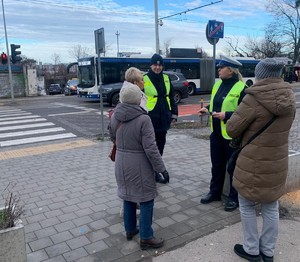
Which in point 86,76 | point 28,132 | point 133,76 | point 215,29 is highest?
point 215,29

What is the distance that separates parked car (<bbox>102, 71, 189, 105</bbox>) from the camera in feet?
55.5

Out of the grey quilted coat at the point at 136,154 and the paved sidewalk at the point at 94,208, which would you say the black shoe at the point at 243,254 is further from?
the grey quilted coat at the point at 136,154

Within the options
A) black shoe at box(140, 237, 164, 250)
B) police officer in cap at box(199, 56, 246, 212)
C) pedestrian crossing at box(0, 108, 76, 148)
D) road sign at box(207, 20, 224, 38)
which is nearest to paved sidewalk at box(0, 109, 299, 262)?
black shoe at box(140, 237, 164, 250)

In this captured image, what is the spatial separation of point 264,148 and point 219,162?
151 centimetres

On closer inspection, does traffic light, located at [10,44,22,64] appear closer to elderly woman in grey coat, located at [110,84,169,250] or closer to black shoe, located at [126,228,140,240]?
elderly woman in grey coat, located at [110,84,169,250]

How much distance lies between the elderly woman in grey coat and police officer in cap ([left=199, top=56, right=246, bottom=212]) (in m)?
1.07

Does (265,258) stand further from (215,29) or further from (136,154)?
(215,29)

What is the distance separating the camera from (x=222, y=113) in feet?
11.7

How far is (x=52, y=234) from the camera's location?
349cm

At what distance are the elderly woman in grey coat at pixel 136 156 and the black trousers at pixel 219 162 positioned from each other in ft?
4.02

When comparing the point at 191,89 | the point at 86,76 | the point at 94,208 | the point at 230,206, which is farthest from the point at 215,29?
the point at 191,89

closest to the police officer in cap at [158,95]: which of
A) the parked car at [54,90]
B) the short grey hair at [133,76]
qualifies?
the short grey hair at [133,76]

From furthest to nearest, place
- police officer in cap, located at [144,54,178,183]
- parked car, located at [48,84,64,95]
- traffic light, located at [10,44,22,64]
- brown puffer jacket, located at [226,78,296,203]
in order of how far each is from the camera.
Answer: parked car, located at [48,84,64,95]
traffic light, located at [10,44,22,64]
police officer in cap, located at [144,54,178,183]
brown puffer jacket, located at [226,78,296,203]

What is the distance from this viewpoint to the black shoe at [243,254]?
2.86 m
